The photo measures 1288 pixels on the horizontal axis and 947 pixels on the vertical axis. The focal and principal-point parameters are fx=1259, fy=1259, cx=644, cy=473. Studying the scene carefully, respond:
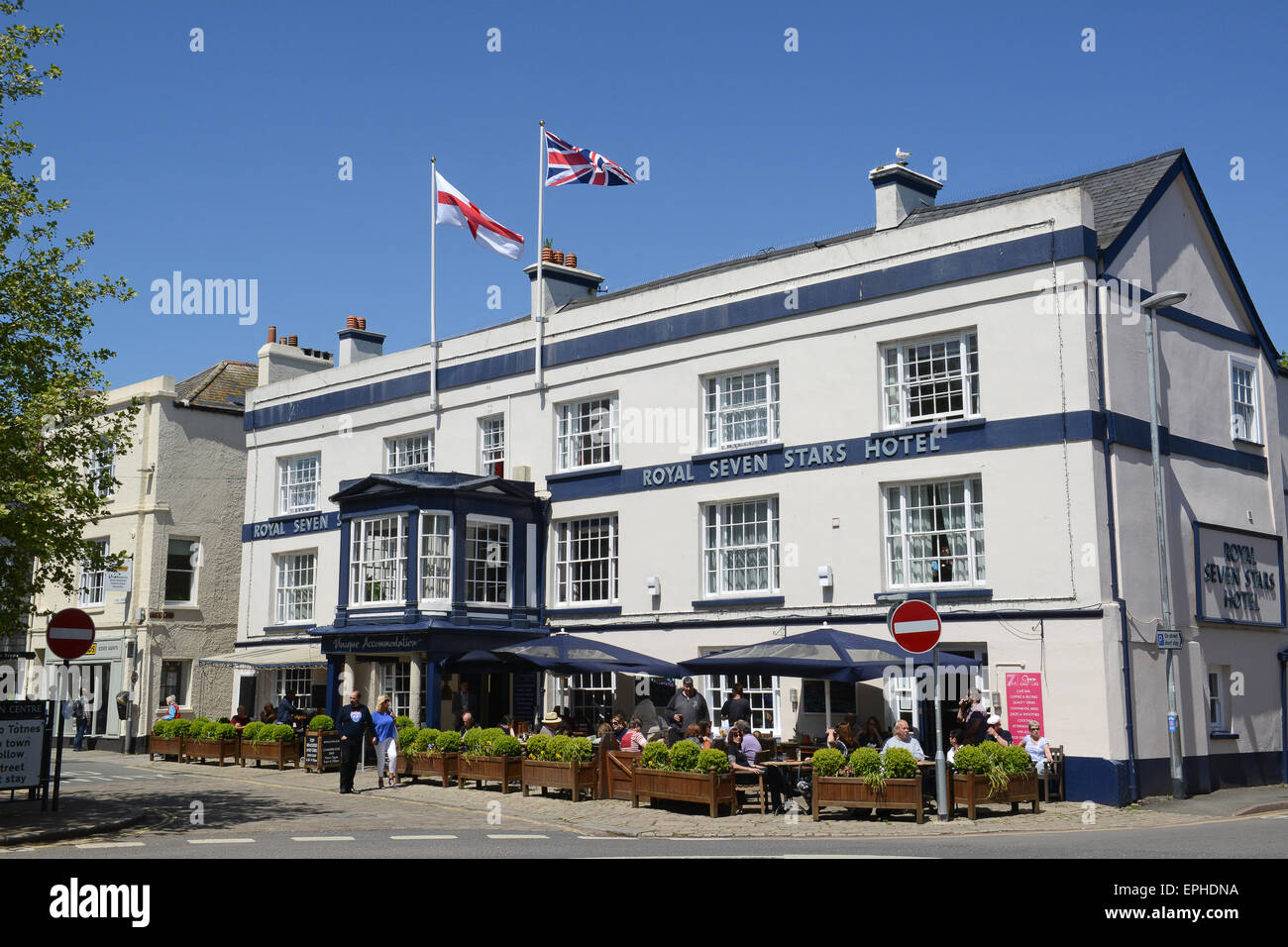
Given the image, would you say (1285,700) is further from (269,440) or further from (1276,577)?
(269,440)

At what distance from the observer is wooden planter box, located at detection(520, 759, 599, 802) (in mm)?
20234

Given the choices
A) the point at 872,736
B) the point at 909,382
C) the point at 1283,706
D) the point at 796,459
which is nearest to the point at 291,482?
the point at 796,459

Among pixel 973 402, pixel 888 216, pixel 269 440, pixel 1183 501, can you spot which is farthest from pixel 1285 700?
pixel 269 440

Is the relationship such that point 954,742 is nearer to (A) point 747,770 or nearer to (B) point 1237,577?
(A) point 747,770

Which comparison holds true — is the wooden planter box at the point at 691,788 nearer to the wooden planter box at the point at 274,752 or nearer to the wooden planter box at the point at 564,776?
the wooden planter box at the point at 564,776

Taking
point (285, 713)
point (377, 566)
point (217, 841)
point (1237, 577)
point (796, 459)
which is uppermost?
point (796, 459)

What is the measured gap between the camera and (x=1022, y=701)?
21.4 m

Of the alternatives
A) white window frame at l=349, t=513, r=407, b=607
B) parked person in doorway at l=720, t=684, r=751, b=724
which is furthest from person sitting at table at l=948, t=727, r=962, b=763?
white window frame at l=349, t=513, r=407, b=607

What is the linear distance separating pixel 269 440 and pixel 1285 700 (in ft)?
89.6

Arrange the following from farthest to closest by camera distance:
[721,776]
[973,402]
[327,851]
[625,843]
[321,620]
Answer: [321,620] < [973,402] < [721,776] < [625,843] < [327,851]

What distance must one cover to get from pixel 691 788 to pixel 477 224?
1652 cm

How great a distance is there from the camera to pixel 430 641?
27484 mm

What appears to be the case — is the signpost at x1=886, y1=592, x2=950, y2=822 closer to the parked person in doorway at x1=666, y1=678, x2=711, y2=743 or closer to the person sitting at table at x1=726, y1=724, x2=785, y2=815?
the person sitting at table at x1=726, y1=724, x2=785, y2=815

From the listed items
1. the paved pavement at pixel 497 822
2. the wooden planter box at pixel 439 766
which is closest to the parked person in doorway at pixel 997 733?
the paved pavement at pixel 497 822
